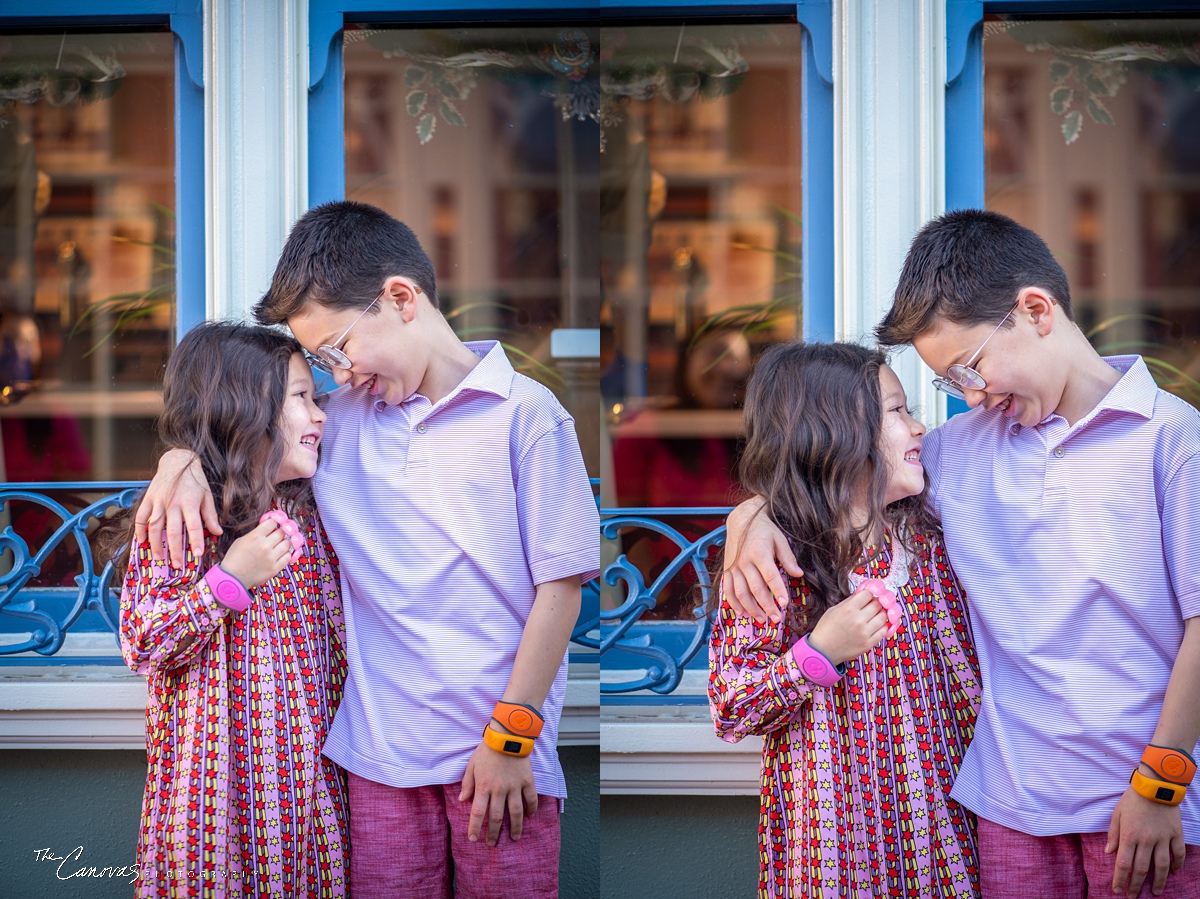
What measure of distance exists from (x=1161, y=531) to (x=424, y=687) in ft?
4.14

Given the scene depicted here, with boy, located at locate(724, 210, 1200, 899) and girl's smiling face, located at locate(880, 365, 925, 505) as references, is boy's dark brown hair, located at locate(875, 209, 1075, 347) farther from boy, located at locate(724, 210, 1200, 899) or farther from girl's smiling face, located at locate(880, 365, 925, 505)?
girl's smiling face, located at locate(880, 365, 925, 505)

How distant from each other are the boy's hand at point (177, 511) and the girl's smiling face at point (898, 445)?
117 cm

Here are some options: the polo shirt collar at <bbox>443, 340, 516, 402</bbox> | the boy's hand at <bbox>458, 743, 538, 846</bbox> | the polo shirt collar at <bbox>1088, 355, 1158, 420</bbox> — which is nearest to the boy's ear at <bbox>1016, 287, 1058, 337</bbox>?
the polo shirt collar at <bbox>1088, 355, 1158, 420</bbox>

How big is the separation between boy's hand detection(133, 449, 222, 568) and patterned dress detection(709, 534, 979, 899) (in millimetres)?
900

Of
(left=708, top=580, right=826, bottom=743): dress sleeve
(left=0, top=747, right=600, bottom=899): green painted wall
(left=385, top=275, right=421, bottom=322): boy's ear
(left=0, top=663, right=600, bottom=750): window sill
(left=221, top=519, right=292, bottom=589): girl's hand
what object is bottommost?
(left=0, top=747, right=600, bottom=899): green painted wall

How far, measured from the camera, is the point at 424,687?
1635 millimetres

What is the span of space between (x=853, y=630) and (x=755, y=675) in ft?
0.58

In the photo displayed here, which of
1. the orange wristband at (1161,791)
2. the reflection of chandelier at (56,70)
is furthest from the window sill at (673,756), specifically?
the reflection of chandelier at (56,70)

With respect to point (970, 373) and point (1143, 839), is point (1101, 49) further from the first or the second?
point (1143, 839)

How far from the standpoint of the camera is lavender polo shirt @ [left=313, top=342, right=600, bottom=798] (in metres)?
1.64

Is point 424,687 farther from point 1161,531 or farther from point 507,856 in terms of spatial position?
point 1161,531

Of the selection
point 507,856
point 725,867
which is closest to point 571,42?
point 507,856

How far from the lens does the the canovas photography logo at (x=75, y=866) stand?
222 centimetres

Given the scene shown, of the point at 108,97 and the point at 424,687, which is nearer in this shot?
the point at 424,687
